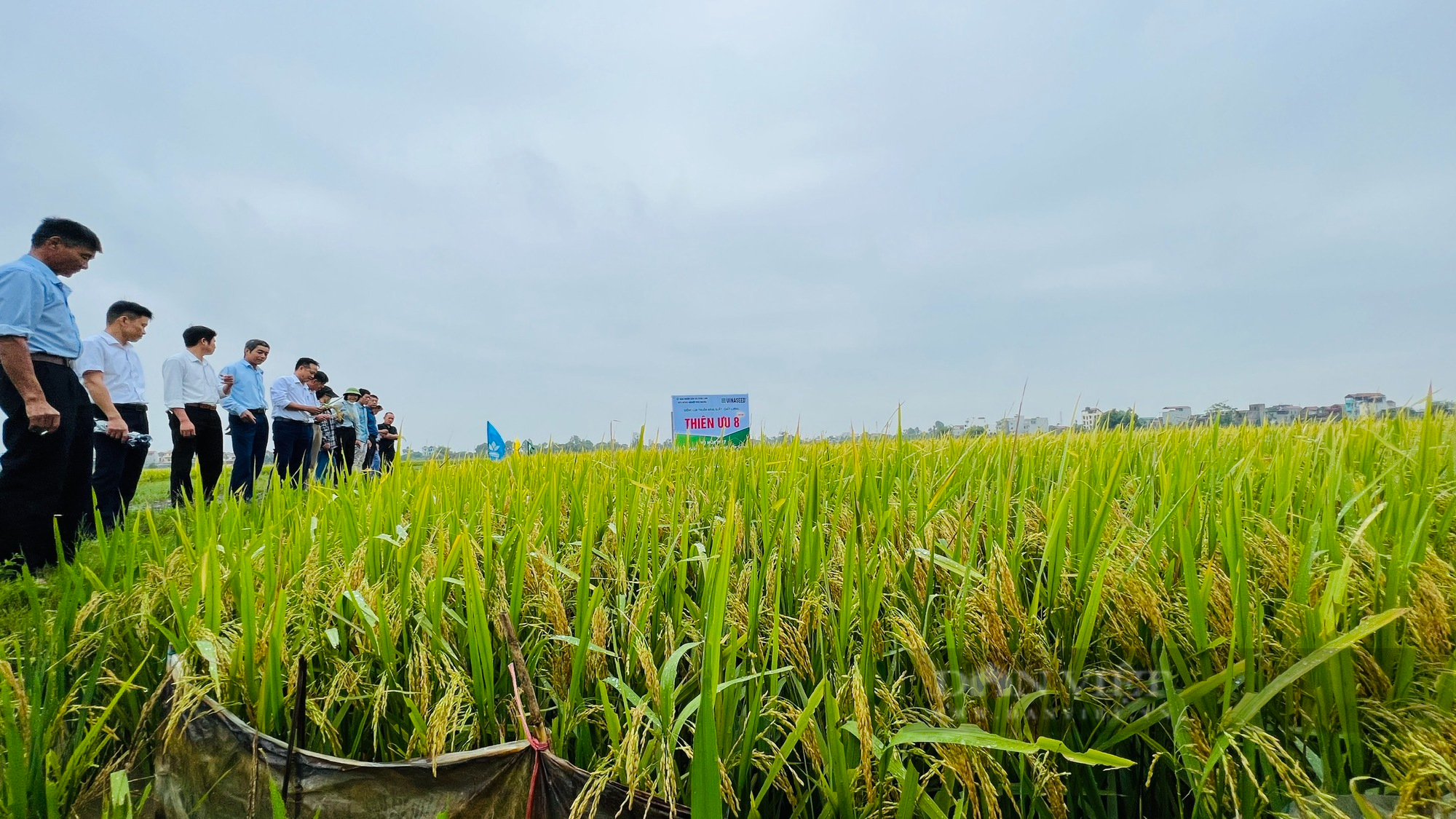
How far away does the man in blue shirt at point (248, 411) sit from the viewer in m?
6.41

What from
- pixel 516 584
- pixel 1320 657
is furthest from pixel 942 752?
pixel 516 584

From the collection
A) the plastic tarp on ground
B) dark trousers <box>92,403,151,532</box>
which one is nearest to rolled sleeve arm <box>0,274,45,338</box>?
dark trousers <box>92,403,151,532</box>

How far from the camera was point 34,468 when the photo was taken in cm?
330

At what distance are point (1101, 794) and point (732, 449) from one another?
2884mm

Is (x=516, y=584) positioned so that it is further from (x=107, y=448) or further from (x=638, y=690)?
(x=107, y=448)

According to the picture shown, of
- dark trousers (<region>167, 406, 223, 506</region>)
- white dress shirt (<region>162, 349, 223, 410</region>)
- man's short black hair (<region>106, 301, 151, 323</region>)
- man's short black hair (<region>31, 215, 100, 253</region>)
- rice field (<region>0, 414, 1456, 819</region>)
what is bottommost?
rice field (<region>0, 414, 1456, 819</region>)

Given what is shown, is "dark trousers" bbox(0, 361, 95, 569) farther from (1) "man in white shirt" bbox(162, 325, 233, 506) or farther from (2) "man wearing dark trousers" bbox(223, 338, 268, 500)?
(2) "man wearing dark trousers" bbox(223, 338, 268, 500)

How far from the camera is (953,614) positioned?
121 centimetres

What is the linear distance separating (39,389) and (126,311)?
75.3 inches

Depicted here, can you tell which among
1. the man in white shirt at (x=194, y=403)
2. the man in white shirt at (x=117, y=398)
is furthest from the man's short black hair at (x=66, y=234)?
the man in white shirt at (x=194, y=403)

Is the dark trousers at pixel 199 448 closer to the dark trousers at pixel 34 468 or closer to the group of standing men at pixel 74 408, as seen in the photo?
the group of standing men at pixel 74 408

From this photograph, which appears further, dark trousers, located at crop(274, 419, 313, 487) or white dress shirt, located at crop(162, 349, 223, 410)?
dark trousers, located at crop(274, 419, 313, 487)

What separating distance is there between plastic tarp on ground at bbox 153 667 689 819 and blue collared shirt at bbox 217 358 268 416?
20.4ft

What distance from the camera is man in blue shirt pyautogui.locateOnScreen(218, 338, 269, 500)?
6406mm
